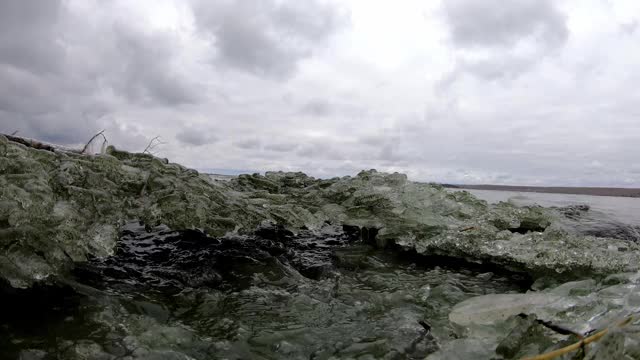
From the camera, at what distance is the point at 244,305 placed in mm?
6395

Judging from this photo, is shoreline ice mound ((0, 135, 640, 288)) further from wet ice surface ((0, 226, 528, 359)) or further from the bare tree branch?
wet ice surface ((0, 226, 528, 359))

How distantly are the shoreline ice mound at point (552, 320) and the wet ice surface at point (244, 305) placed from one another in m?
0.79

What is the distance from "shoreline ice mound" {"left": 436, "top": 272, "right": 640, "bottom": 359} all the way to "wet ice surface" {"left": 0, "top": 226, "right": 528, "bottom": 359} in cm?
79

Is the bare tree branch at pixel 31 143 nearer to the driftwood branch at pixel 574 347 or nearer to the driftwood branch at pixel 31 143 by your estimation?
the driftwood branch at pixel 31 143

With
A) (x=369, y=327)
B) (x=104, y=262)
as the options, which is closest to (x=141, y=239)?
(x=104, y=262)

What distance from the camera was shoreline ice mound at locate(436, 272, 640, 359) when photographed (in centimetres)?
279

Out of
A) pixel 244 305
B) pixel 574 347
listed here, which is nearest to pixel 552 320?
pixel 574 347

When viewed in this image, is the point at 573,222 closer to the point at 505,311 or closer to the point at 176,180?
the point at 505,311

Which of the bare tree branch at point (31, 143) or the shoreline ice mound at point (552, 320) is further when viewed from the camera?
the bare tree branch at point (31, 143)

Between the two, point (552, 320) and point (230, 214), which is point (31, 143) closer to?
point (230, 214)

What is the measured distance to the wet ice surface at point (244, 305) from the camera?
16.1ft

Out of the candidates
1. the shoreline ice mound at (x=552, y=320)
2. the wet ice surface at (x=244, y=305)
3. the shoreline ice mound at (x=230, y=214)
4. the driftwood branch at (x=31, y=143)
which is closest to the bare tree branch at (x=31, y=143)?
the driftwood branch at (x=31, y=143)

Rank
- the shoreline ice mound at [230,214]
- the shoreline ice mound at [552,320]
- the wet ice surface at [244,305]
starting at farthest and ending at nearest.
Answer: the shoreline ice mound at [230,214] < the wet ice surface at [244,305] < the shoreline ice mound at [552,320]

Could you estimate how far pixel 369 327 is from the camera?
18.5 ft
